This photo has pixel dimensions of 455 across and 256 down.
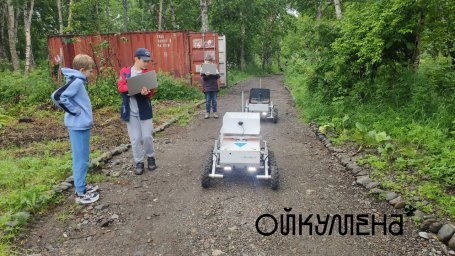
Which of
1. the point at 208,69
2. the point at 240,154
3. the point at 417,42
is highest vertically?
the point at 417,42

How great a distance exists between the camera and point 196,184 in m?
5.27

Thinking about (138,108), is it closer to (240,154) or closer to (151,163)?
(151,163)

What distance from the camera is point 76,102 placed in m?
4.33

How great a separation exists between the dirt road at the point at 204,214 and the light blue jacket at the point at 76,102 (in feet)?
3.79

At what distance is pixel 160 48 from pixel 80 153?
1056cm

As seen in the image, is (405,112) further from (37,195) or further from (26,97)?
(26,97)

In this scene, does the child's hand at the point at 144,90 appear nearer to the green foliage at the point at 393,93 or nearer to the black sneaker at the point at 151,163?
the black sneaker at the point at 151,163

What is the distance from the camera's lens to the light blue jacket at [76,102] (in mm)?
4191

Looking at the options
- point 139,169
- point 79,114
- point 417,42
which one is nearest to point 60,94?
point 79,114

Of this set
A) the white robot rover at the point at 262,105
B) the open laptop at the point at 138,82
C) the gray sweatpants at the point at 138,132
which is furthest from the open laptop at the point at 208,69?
the open laptop at the point at 138,82

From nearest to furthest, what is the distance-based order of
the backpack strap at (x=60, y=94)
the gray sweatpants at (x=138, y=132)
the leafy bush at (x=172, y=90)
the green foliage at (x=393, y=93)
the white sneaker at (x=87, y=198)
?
the backpack strap at (x=60, y=94), the white sneaker at (x=87, y=198), the green foliage at (x=393, y=93), the gray sweatpants at (x=138, y=132), the leafy bush at (x=172, y=90)

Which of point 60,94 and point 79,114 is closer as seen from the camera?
point 60,94

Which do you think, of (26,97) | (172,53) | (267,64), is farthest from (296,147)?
(267,64)

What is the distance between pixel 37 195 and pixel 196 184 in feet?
7.27
